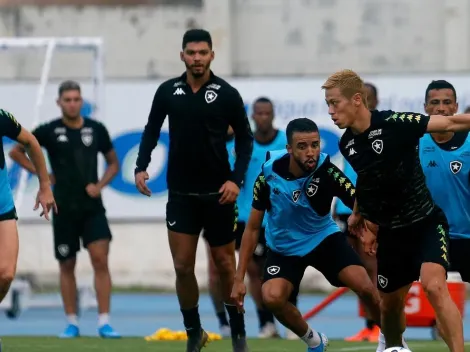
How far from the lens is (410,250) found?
10211 mm

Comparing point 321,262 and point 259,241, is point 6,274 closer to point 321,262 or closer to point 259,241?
point 321,262

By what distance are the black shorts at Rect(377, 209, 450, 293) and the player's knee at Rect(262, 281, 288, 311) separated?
1.00 meters

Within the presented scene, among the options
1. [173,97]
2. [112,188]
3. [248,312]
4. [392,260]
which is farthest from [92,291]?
[392,260]

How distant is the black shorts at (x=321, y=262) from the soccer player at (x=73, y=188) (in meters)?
4.03

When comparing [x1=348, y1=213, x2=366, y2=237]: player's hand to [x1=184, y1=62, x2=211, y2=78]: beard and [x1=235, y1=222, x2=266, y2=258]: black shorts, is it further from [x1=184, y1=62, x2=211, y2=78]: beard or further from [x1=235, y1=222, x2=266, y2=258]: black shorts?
[x1=235, y1=222, x2=266, y2=258]: black shorts

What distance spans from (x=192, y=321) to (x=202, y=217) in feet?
2.71

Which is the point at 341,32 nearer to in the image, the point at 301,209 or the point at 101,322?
the point at 101,322

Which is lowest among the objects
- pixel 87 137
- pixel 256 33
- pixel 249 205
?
pixel 249 205

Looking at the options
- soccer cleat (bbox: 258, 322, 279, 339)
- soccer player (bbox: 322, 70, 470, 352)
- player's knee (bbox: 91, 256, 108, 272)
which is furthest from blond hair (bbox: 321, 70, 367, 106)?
player's knee (bbox: 91, 256, 108, 272)

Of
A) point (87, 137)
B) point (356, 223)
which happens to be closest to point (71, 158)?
point (87, 137)

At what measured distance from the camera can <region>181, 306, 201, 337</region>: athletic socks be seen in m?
11.8

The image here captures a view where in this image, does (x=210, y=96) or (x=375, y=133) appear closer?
(x=375, y=133)

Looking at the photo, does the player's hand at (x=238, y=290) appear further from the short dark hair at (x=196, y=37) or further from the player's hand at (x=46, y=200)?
the short dark hair at (x=196, y=37)

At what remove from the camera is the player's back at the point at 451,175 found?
38.5ft
